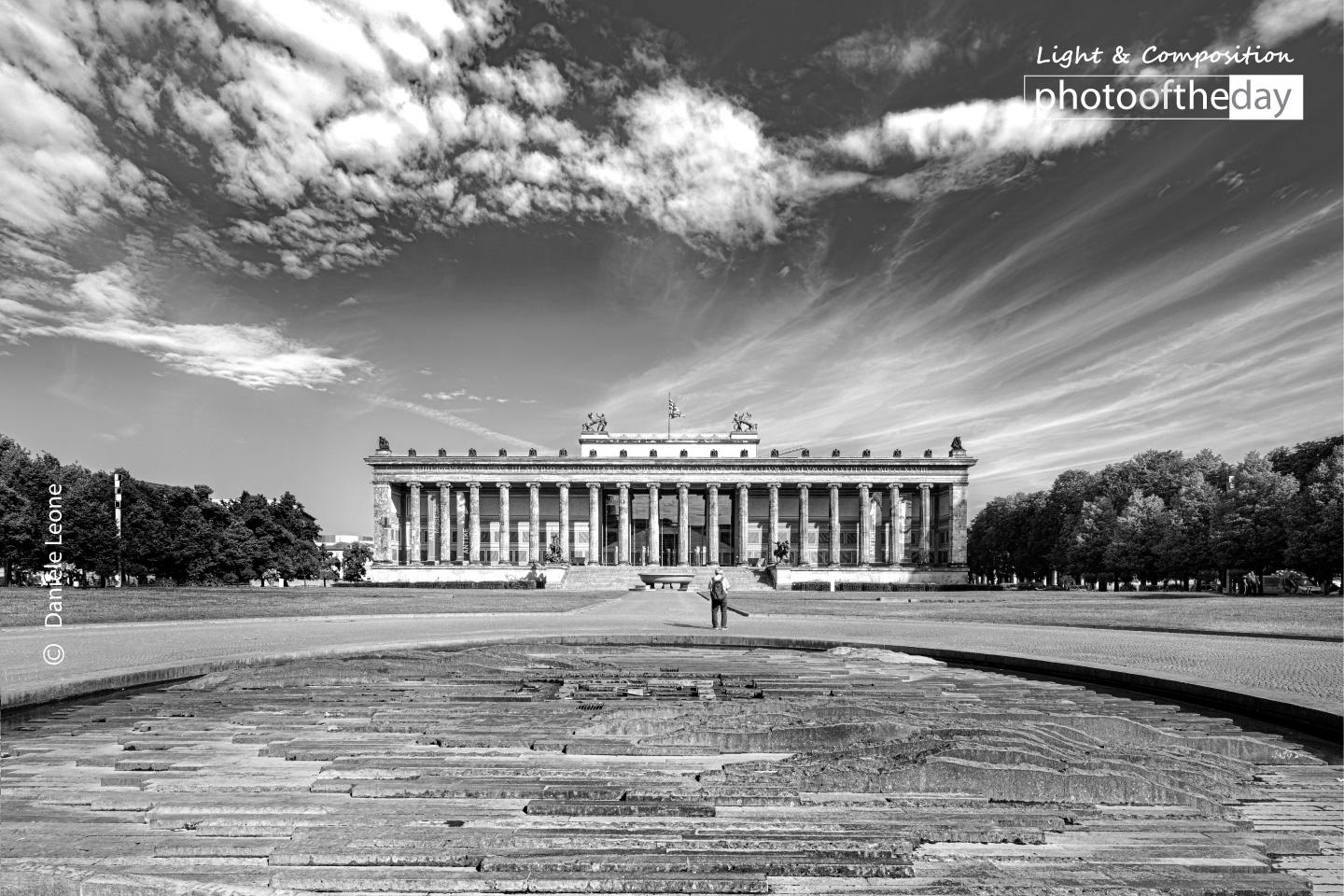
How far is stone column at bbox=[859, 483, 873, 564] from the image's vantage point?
102m

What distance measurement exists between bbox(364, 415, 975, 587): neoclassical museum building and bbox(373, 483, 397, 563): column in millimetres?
165

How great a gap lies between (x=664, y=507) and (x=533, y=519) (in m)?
17.7

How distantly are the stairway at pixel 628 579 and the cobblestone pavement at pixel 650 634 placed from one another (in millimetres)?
47442

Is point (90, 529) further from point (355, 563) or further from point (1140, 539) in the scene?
point (1140, 539)

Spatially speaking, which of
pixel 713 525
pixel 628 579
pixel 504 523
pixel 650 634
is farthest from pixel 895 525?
pixel 650 634

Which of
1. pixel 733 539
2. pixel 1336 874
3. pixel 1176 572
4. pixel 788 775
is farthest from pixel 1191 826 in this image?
pixel 733 539

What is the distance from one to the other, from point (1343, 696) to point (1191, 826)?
24.8 feet

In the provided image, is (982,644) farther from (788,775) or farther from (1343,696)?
(788,775)

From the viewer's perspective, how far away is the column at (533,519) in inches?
4038

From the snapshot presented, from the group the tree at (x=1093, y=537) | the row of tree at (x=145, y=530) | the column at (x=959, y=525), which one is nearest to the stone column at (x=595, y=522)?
the row of tree at (x=145, y=530)

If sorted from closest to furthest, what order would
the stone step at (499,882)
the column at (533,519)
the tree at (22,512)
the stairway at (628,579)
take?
the stone step at (499,882) < the tree at (22,512) < the stairway at (628,579) < the column at (533,519)

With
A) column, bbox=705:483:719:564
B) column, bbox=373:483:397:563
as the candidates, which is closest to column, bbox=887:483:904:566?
column, bbox=705:483:719:564

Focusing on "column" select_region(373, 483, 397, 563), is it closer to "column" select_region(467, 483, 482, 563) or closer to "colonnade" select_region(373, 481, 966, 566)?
"colonnade" select_region(373, 481, 966, 566)

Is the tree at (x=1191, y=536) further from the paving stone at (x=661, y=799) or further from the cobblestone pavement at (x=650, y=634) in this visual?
the paving stone at (x=661, y=799)
